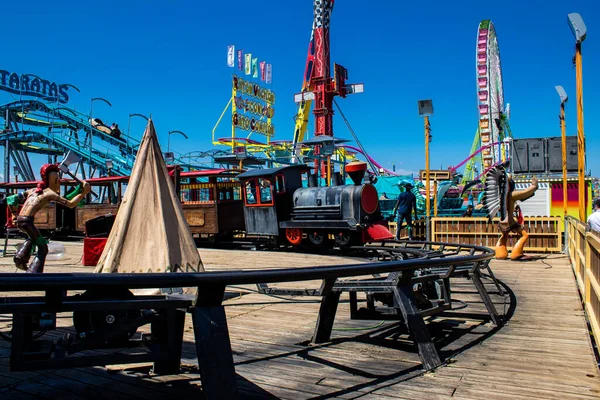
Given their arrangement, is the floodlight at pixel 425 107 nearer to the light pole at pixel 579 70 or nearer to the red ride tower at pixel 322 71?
the light pole at pixel 579 70

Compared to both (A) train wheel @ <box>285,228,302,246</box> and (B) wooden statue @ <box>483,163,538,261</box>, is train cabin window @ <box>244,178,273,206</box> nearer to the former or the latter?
(A) train wheel @ <box>285,228,302,246</box>

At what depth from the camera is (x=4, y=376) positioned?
3533mm

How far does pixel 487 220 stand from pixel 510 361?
11591mm

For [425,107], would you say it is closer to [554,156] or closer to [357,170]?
[357,170]

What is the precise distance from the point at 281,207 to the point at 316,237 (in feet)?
4.96

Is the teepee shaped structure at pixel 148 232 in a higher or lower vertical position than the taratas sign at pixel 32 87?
lower

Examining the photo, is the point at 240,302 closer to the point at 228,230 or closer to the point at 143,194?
the point at 143,194

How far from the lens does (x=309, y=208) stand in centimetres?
1534

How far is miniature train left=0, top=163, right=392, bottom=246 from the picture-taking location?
47.3ft

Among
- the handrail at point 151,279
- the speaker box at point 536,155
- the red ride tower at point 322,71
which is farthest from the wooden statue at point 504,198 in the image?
the red ride tower at point 322,71

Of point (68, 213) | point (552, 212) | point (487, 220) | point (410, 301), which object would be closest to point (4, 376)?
point (410, 301)

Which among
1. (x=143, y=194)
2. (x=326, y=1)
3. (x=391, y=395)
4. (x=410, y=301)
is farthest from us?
(x=326, y=1)

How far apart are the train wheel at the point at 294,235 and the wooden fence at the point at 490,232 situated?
13.1 feet

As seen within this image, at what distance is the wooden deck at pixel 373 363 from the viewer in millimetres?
3264
